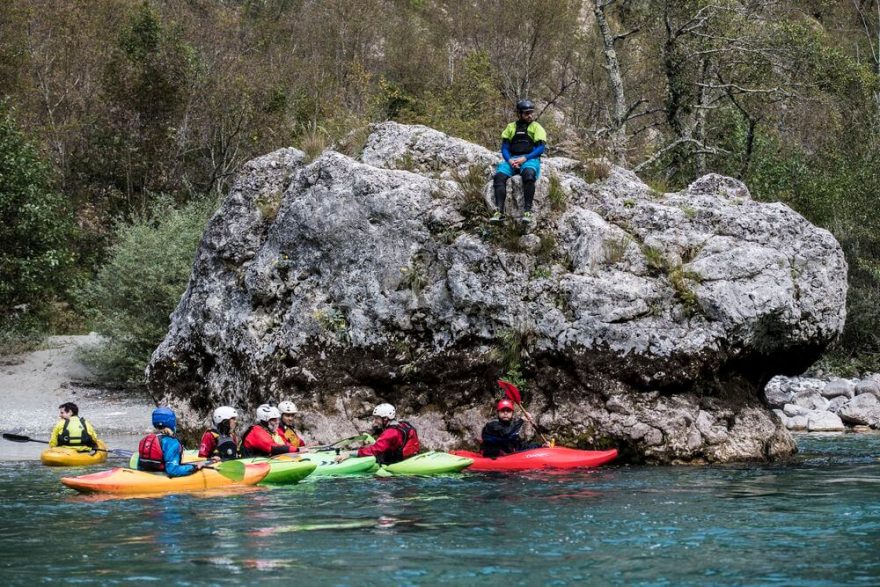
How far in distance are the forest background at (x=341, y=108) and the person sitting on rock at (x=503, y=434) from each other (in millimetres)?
4998

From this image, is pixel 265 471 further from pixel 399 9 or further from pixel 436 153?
pixel 399 9

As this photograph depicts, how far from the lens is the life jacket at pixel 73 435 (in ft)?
50.7

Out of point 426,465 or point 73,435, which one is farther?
point 73,435

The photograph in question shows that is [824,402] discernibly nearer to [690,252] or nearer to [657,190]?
[657,190]

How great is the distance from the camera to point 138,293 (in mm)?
22625

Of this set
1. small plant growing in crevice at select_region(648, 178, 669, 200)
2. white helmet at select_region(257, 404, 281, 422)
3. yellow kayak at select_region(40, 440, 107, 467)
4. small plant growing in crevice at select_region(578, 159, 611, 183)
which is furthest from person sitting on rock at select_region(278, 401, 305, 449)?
small plant growing in crevice at select_region(648, 178, 669, 200)

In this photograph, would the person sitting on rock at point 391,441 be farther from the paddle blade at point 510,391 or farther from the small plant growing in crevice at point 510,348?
the small plant growing in crevice at point 510,348

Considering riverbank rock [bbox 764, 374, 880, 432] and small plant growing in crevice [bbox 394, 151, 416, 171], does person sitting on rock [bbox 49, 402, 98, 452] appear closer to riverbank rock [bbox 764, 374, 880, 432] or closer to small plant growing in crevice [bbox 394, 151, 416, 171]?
small plant growing in crevice [bbox 394, 151, 416, 171]

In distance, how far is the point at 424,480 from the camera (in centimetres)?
1248

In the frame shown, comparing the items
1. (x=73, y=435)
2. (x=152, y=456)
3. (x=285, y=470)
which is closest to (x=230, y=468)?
(x=285, y=470)

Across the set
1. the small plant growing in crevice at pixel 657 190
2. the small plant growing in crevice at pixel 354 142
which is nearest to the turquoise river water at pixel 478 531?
the small plant growing in crevice at pixel 657 190

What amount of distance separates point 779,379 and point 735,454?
34.3 feet

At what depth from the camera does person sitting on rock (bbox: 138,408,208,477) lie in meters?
11.7

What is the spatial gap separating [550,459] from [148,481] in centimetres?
484
